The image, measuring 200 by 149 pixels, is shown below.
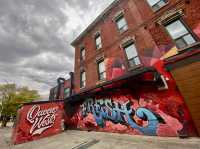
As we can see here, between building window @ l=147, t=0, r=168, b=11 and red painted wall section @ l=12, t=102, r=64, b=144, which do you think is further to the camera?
red painted wall section @ l=12, t=102, r=64, b=144

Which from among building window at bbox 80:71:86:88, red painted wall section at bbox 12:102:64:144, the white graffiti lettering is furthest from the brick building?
the white graffiti lettering

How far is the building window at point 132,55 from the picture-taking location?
8.82m

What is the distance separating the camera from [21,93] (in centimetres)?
2873

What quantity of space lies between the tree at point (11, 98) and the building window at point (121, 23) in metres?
27.6

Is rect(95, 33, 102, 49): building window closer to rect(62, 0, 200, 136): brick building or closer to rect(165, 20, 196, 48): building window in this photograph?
rect(62, 0, 200, 136): brick building

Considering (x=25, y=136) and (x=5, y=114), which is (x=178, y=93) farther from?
(x=5, y=114)

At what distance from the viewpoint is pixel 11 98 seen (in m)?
26.9

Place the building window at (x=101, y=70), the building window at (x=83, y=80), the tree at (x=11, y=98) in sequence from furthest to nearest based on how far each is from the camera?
1. the tree at (x=11, y=98)
2. the building window at (x=83, y=80)
3. the building window at (x=101, y=70)

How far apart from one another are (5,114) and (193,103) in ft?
113

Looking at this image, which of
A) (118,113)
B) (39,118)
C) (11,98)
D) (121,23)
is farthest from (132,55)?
(11,98)

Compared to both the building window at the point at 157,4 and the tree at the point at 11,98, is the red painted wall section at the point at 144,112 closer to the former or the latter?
the building window at the point at 157,4

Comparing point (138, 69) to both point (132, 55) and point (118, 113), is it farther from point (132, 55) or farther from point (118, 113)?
point (118, 113)

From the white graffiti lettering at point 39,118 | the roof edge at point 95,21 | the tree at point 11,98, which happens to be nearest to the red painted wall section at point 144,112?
the white graffiti lettering at point 39,118

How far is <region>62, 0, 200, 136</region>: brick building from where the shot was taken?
20.0ft
